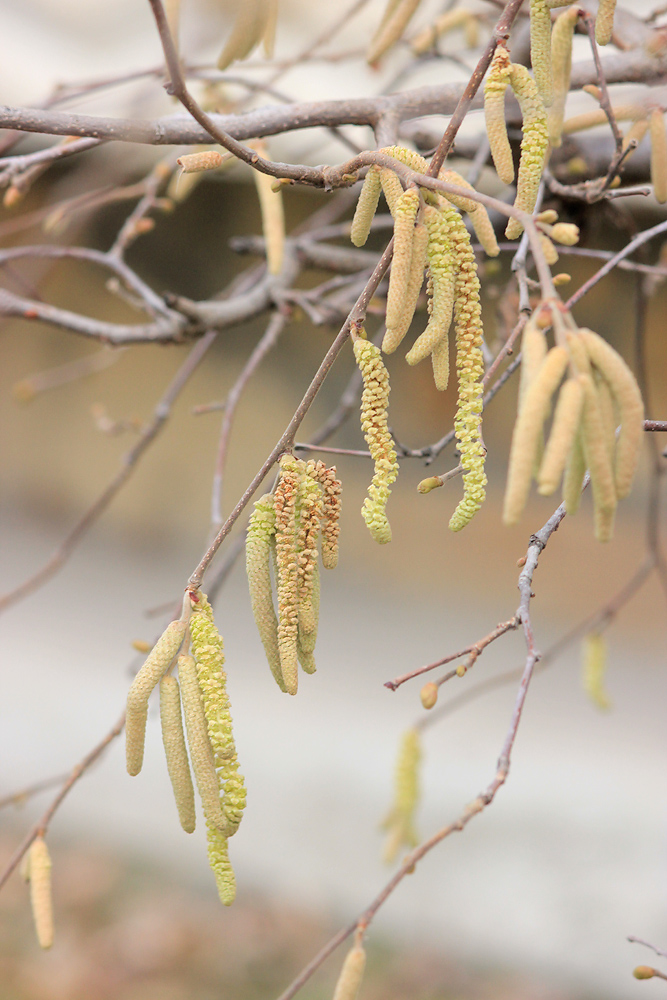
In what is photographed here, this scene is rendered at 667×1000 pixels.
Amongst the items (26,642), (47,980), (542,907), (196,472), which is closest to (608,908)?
(542,907)

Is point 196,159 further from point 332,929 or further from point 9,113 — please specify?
point 332,929

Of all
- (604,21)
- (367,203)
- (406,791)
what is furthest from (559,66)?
(406,791)

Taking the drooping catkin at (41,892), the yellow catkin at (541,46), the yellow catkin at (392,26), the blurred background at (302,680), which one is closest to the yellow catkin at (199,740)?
the drooping catkin at (41,892)

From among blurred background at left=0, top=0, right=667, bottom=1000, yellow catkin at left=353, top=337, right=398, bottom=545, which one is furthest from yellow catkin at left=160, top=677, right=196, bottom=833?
blurred background at left=0, top=0, right=667, bottom=1000

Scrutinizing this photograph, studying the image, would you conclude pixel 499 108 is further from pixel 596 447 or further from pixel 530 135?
pixel 596 447

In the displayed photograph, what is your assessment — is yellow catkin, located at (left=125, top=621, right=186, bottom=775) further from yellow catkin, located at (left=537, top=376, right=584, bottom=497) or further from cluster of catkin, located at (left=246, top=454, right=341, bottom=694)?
yellow catkin, located at (left=537, top=376, right=584, bottom=497)

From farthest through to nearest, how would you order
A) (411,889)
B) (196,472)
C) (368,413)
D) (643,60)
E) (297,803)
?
(196,472)
(297,803)
(411,889)
(643,60)
(368,413)

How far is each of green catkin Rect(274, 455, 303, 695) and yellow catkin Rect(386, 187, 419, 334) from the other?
7 cm

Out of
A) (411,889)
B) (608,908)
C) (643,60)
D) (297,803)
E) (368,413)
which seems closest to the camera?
(368,413)

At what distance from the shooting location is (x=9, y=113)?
1.21 feet

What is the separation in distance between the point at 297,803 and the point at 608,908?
557 millimetres

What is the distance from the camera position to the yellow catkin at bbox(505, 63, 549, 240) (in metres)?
0.35

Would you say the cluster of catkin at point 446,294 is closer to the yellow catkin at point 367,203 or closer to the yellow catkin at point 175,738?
the yellow catkin at point 367,203

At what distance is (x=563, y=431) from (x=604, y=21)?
284 mm
